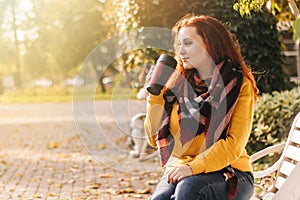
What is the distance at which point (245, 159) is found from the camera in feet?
12.3

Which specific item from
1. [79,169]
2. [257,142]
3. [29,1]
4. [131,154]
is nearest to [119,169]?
[79,169]

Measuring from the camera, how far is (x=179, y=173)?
11.5ft

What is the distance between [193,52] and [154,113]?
1.30ft

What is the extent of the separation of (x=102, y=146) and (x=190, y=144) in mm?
9333

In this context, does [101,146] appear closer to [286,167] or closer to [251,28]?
[251,28]

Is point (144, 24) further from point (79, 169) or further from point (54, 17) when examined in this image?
point (54, 17)

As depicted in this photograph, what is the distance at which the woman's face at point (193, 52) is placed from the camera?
12.2ft

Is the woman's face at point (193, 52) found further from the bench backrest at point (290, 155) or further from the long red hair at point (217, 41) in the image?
the bench backrest at point (290, 155)

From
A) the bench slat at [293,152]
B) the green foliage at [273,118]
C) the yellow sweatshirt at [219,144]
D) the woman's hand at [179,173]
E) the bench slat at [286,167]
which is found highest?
the yellow sweatshirt at [219,144]

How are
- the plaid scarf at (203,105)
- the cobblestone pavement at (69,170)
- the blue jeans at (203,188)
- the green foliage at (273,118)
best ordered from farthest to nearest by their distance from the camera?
the green foliage at (273,118)
the cobblestone pavement at (69,170)
the plaid scarf at (203,105)
the blue jeans at (203,188)

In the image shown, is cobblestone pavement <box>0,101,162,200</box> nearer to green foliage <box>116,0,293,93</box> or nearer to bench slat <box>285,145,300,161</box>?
green foliage <box>116,0,293,93</box>

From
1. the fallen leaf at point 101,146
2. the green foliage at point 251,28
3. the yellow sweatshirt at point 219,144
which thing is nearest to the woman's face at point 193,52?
the yellow sweatshirt at point 219,144

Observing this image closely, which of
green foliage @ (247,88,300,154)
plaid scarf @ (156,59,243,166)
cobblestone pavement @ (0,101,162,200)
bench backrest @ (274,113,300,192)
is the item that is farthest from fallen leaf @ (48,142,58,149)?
plaid scarf @ (156,59,243,166)

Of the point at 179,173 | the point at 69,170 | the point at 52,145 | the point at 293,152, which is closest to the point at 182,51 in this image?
the point at 179,173
